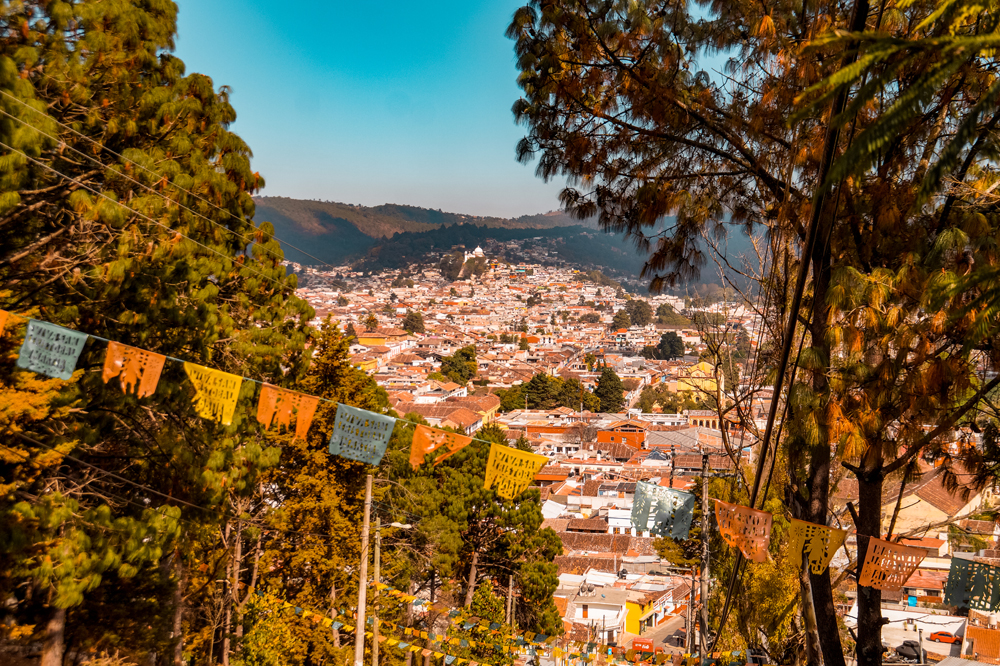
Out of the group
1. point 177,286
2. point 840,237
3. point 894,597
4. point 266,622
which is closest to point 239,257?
point 177,286

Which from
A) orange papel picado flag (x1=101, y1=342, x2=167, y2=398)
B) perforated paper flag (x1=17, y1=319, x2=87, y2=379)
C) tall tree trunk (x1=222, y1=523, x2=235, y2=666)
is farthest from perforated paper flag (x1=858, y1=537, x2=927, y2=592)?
Answer: tall tree trunk (x1=222, y1=523, x2=235, y2=666)

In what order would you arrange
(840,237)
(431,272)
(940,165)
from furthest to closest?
1. (431,272)
2. (840,237)
3. (940,165)

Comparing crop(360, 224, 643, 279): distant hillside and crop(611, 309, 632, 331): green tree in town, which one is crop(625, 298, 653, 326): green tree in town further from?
crop(360, 224, 643, 279): distant hillside

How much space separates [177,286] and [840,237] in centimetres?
506

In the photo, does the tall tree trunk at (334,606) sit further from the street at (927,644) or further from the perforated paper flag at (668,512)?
the street at (927,644)

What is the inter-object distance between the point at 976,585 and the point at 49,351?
5886 millimetres

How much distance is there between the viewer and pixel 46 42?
15.8ft

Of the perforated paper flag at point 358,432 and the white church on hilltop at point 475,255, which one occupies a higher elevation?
the white church on hilltop at point 475,255

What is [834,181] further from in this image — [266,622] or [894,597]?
[894,597]

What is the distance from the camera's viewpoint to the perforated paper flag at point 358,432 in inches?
197

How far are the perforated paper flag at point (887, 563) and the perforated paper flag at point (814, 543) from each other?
0.15m

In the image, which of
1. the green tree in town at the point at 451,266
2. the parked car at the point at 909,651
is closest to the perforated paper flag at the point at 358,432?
the parked car at the point at 909,651

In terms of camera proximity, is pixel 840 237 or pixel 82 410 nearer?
pixel 840 237

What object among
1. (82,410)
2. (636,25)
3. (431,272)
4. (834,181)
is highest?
(431,272)
